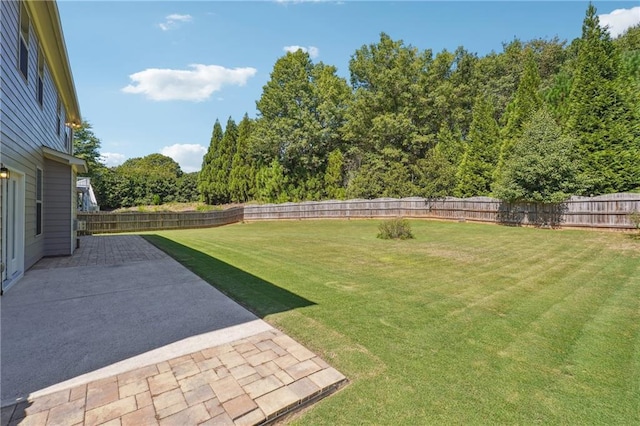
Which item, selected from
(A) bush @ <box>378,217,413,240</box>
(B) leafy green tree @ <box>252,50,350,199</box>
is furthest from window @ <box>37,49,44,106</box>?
(B) leafy green tree @ <box>252,50,350,199</box>

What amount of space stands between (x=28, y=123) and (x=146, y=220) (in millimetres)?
11674

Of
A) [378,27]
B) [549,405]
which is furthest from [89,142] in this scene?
[549,405]

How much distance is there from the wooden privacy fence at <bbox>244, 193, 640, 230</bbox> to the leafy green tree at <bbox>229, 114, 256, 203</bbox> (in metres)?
5.83

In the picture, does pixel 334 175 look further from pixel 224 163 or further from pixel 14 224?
pixel 14 224

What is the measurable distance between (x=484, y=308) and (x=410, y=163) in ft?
68.8

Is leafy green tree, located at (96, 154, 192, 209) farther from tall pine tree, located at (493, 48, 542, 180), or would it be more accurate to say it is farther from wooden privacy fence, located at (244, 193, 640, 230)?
tall pine tree, located at (493, 48, 542, 180)

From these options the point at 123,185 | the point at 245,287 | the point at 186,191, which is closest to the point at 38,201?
the point at 245,287

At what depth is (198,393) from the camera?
2217 millimetres

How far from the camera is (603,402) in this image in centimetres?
219

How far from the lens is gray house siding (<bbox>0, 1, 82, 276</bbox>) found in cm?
449

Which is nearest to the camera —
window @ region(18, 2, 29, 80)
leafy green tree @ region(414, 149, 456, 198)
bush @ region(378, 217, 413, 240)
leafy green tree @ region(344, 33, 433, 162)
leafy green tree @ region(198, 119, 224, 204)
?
window @ region(18, 2, 29, 80)

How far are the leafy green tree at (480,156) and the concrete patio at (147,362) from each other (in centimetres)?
1728

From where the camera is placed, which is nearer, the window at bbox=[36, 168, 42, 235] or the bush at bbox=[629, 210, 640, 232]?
the window at bbox=[36, 168, 42, 235]

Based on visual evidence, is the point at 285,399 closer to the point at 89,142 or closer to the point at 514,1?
the point at 514,1
